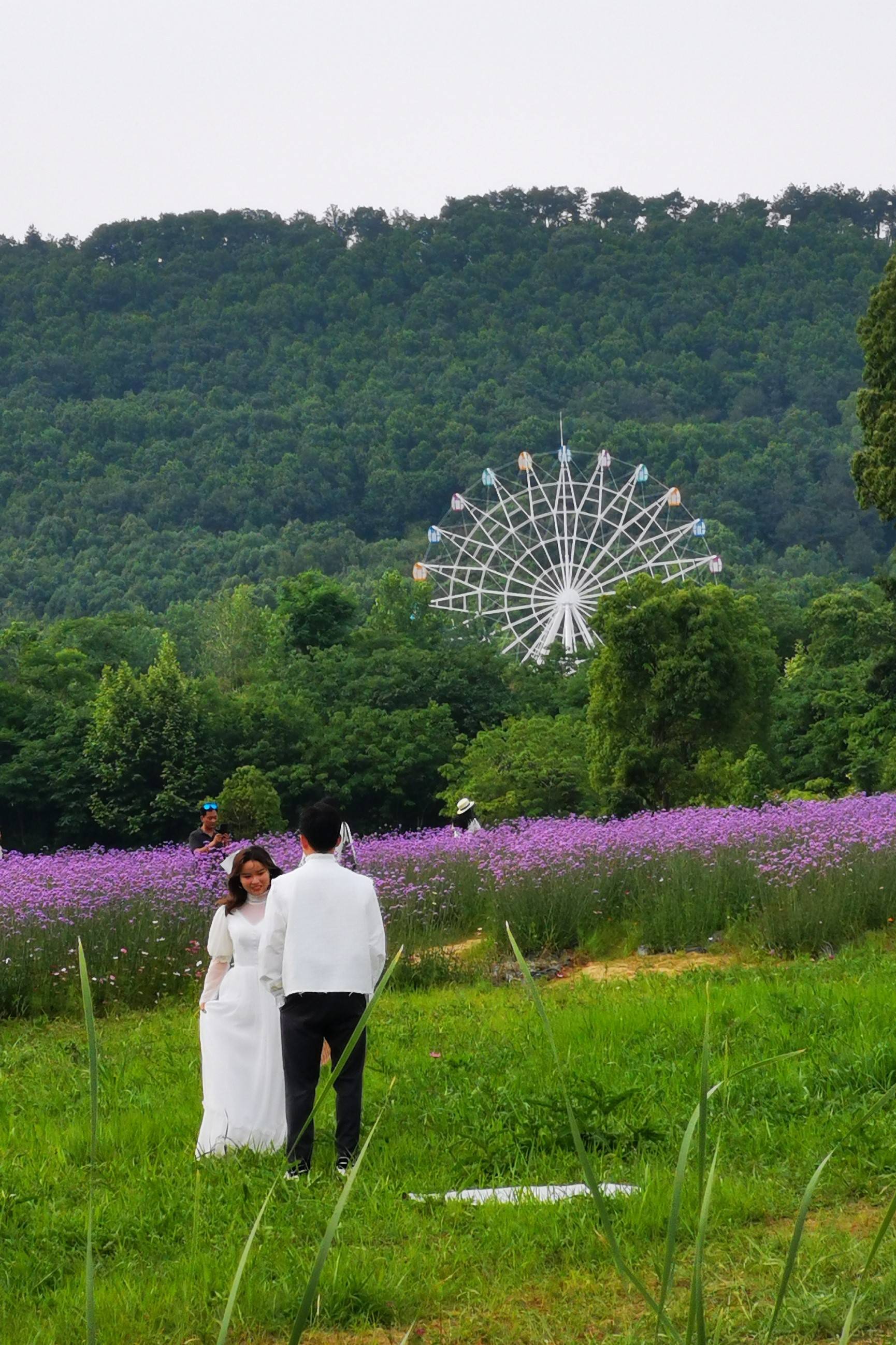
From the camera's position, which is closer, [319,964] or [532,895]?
[319,964]

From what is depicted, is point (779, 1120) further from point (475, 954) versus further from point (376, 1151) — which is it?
point (475, 954)

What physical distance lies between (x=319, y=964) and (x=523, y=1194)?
116 centimetres

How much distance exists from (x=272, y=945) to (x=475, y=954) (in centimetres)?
678

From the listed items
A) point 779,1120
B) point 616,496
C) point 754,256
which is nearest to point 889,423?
point 779,1120

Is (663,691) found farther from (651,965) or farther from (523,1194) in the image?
(523,1194)

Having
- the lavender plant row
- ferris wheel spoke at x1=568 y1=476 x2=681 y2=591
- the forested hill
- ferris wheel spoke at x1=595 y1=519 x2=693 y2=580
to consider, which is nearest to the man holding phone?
the lavender plant row

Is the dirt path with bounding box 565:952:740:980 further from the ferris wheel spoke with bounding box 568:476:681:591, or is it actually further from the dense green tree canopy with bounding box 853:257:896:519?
the ferris wheel spoke with bounding box 568:476:681:591

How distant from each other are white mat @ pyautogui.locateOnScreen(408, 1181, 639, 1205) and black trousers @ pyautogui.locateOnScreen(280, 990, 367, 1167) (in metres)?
0.51

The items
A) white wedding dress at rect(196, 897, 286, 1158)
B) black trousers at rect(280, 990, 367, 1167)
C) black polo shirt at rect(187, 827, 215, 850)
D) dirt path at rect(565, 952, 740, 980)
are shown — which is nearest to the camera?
black trousers at rect(280, 990, 367, 1167)

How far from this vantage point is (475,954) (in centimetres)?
1291

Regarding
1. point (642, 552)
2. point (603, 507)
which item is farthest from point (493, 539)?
point (642, 552)

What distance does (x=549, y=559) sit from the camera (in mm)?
63406

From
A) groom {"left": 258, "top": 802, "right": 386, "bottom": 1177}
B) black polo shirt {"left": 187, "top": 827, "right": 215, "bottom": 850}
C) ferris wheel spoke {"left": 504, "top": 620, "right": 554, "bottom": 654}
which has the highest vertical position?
ferris wheel spoke {"left": 504, "top": 620, "right": 554, "bottom": 654}

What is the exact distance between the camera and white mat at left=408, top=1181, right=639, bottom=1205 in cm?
545
